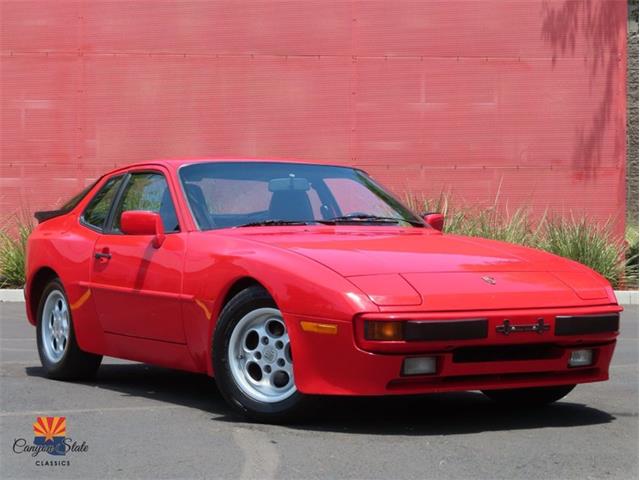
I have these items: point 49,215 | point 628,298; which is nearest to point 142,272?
point 49,215

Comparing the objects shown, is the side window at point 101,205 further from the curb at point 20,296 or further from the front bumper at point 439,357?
the curb at point 20,296

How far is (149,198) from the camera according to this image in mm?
7734

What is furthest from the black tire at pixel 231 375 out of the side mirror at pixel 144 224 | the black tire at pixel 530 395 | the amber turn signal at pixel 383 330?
the black tire at pixel 530 395

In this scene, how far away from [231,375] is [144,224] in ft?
3.93

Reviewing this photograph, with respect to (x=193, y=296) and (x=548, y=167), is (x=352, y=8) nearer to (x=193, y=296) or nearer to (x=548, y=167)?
(x=548, y=167)

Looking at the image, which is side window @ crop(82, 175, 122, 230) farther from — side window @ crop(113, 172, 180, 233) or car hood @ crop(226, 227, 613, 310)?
car hood @ crop(226, 227, 613, 310)

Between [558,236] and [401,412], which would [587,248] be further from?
[401,412]

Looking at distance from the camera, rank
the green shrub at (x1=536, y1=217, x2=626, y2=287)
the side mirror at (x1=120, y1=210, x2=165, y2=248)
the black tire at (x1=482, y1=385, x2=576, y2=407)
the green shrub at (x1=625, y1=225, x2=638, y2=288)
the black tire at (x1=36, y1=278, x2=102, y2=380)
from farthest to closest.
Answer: the green shrub at (x1=625, y1=225, x2=638, y2=288) → the green shrub at (x1=536, y1=217, x2=626, y2=287) → the black tire at (x1=36, y1=278, x2=102, y2=380) → the side mirror at (x1=120, y1=210, x2=165, y2=248) → the black tire at (x1=482, y1=385, x2=576, y2=407)

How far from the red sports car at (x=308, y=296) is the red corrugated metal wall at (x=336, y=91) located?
39.2 ft

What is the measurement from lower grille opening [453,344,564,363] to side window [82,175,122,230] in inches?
114

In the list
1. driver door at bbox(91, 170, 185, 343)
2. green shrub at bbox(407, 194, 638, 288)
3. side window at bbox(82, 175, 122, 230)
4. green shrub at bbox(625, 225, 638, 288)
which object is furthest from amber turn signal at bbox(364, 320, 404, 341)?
green shrub at bbox(625, 225, 638, 288)

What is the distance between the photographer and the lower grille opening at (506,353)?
19.7ft

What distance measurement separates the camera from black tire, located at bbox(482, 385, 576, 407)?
684 centimetres

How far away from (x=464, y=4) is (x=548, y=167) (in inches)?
114
